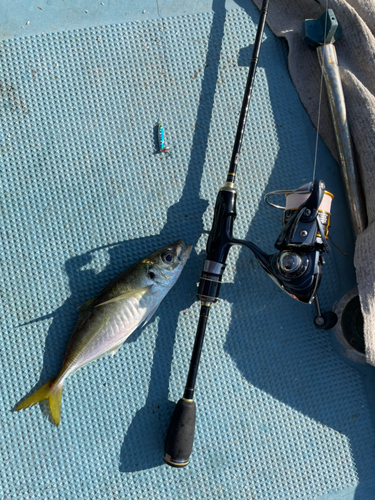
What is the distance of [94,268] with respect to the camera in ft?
6.20

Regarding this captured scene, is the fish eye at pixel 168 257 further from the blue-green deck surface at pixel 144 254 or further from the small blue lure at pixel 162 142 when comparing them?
the small blue lure at pixel 162 142

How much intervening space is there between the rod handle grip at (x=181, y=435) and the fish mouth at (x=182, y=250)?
0.61 m

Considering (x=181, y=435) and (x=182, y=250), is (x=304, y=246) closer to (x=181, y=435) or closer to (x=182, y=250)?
(x=182, y=250)

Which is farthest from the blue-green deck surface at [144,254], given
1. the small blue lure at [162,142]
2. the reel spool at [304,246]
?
the reel spool at [304,246]

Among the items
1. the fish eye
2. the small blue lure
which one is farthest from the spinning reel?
the small blue lure

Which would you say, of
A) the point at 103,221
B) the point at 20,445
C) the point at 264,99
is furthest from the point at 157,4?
the point at 20,445

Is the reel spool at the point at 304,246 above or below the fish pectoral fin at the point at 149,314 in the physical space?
above

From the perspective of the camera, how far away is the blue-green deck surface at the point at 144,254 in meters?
1.84

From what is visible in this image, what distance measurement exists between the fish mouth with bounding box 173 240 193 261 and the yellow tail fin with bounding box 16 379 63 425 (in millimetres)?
753

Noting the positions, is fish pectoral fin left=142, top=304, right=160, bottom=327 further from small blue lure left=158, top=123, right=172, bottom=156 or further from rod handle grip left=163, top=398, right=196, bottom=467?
small blue lure left=158, top=123, right=172, bottom=156

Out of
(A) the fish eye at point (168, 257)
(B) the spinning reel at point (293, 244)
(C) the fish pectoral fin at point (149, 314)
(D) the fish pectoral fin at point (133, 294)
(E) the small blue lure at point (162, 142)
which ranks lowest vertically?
(C) the fish pectoral fin at point (149, 314)

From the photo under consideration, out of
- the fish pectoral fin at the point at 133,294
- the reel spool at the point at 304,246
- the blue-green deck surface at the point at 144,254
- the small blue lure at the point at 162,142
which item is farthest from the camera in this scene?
the small blue lure at the point at 162,142

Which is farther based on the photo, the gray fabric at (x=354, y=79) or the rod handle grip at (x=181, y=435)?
the gray fabric at (x=354, y=79)

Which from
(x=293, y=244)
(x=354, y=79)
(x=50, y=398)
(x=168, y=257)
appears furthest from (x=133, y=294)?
(x=354, y=79)
